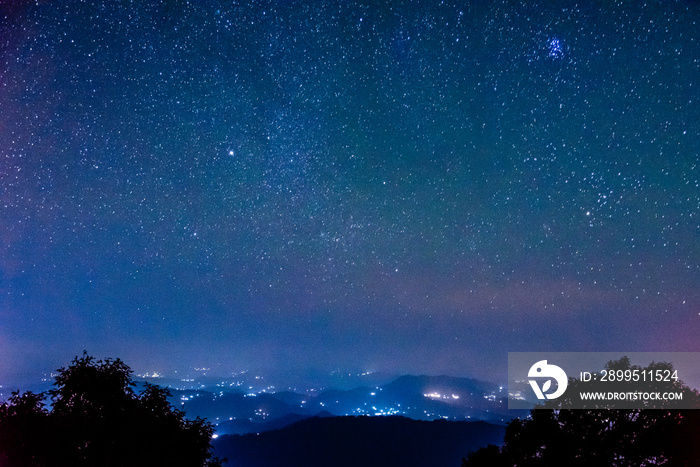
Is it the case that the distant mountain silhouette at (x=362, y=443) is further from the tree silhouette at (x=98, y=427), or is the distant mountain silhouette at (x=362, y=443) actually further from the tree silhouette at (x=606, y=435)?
the tree silhouette at (x=98, y=427)

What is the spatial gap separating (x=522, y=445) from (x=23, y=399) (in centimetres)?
1961

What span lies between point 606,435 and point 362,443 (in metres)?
115

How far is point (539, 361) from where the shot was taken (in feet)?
83.9

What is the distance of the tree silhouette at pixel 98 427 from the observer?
1090 centimetres

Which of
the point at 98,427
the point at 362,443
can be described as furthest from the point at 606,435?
the point at 362,443

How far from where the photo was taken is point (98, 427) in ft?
39.5

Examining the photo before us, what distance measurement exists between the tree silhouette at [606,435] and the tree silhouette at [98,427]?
13574 millimetres

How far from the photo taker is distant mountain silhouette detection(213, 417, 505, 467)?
108 meters

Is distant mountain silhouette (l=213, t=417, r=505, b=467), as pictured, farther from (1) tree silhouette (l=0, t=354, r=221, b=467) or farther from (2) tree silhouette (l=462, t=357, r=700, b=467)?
(1) tree silhouette (l=0, t=354, r=221, b=467)

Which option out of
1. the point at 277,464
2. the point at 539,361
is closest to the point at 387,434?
the point at 277,464

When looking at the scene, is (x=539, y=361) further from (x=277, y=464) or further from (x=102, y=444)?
(x=277, y=464)

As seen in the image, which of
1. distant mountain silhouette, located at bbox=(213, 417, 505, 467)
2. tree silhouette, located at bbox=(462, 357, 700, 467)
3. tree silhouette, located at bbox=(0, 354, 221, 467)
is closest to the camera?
tree silhouette, located at bbox=(0, 354, 221, 467)

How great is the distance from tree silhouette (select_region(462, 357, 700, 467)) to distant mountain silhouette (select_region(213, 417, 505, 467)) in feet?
338

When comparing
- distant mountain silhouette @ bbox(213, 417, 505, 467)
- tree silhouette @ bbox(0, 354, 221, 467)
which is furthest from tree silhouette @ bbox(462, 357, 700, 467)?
distant mountain silhouette @ bbox(213, 417, 505, 467)
